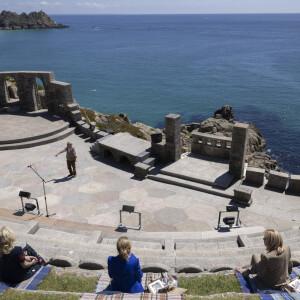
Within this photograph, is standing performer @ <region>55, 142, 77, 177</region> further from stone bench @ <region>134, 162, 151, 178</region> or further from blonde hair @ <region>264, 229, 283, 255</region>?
blonde hair @ <region>264, 229, 283, 255</region>

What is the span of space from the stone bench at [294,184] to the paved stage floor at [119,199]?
1.59ft

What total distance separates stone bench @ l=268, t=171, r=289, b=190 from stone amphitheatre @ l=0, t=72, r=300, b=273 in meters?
0.05

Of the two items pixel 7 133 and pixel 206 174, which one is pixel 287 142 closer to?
pixel 206 174

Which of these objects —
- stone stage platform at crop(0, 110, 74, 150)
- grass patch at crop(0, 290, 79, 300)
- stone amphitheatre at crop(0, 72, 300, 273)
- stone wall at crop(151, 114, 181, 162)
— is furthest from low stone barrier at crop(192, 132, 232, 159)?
grass patch at crop(0, 290, 79, 300)

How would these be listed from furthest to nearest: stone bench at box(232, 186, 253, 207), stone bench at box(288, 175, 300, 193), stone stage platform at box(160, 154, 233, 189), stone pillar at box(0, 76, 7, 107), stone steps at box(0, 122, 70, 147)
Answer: stone pillar at box(0, 76, 7, 107)
stone steps at box(0, 122, 70, 147)
stone stage platform at box(160, 154, 233, 189)
stone bench at box(288, 175, 300, 193)
stone bench at box(232, 186, 253, 207)

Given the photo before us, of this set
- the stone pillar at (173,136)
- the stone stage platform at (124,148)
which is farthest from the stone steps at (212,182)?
the stone stage platform at (124,148)

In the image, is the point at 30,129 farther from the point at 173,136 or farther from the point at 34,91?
the point at 173,136

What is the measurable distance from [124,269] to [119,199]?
7.51m

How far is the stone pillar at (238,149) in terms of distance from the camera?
47.6ft

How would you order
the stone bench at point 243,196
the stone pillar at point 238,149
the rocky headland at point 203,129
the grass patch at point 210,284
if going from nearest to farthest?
1. the grass patch at point 210,284
2. the stone bench at point 243,196
3. the stone pillar at point 238,149
4. the rocky headland at point 203,129

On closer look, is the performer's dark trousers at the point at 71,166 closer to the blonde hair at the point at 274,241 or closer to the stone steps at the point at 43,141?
the stone steps at the point at 43,141

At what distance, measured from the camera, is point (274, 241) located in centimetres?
639

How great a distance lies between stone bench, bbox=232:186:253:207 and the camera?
43.4 ft

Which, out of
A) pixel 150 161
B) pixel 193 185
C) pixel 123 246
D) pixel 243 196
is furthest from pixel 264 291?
pixel 150 161
